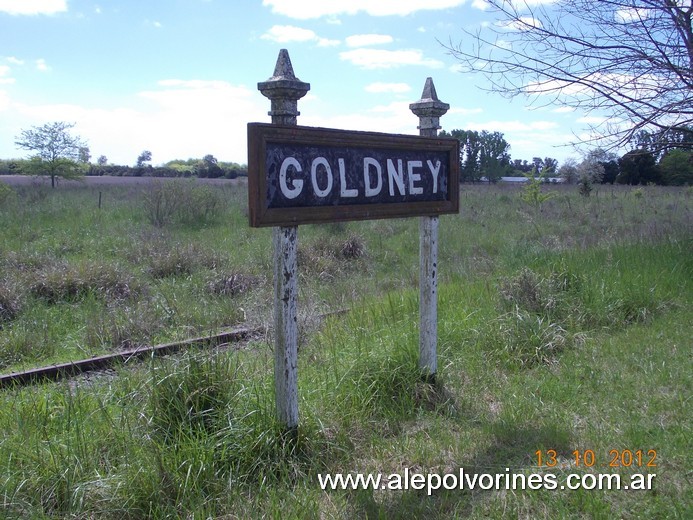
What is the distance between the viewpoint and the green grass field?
3.07 metres

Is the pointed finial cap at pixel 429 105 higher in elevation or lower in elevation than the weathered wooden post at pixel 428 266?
higher

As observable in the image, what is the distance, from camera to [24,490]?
3.02 meters

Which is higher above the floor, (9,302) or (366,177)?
(366,177)

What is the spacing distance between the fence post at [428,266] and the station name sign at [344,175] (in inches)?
6.2

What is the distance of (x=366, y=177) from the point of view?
4.00m

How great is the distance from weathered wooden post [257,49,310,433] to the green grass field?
17 cm

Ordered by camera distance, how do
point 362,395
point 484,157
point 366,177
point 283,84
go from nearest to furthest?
1. point 283,84
2. point 366,177
3. point 362,395
4. point 484,157

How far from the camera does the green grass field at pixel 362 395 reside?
3074 millimetres

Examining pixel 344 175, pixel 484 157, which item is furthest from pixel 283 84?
pixel 484 157

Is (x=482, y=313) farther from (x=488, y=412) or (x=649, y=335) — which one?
(x=488, y=412)

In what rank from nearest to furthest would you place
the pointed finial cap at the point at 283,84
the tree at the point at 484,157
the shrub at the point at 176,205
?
the pointed finial cap at the point at 283,84
the shrub at the point at 176,205
the tree at the point at 484,157

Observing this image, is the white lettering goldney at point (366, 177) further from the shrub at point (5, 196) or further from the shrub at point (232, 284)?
the shrub at point (5, 196)

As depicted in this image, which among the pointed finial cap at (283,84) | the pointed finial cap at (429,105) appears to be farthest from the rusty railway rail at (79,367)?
the pointed finial cap at (429,105)

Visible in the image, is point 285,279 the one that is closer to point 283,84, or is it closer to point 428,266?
point 283,84
